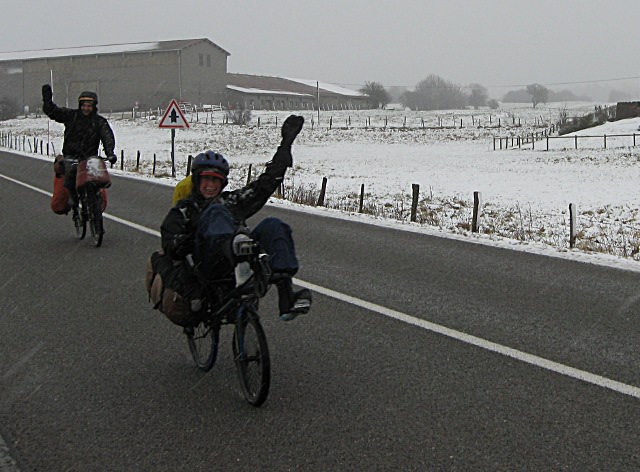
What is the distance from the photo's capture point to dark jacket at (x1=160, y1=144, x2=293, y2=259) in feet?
14.9

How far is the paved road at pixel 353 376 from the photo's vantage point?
3.84 m

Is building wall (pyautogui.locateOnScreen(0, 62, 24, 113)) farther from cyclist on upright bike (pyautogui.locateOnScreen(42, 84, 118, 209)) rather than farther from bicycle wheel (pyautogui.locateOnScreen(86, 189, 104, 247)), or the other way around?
bicycle wheel (pyautogui.locateOnScreen(86, 189, 104, 247))

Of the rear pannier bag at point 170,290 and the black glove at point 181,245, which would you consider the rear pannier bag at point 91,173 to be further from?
the black glove at point 181,245

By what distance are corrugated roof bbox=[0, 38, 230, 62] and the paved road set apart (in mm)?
91873

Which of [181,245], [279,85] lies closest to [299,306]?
[181,245]

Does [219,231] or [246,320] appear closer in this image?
[219,231]

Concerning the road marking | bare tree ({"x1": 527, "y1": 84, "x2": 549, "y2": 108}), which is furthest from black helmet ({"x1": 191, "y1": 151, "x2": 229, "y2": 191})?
bare tree ({"x1": 527, "y1": 84, "x2": 549, "y2": 108})

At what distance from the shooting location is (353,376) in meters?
5.00

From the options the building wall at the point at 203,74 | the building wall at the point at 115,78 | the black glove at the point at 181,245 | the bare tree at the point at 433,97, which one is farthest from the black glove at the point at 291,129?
the bare tree at the point at 433,97

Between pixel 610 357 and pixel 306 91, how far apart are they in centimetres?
12651

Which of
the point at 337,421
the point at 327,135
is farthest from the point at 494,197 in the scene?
the point at 327,135

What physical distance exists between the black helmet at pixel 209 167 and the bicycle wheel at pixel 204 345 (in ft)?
3.10

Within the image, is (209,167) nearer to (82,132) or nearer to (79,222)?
(82,132)

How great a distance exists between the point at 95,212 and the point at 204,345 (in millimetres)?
5622
